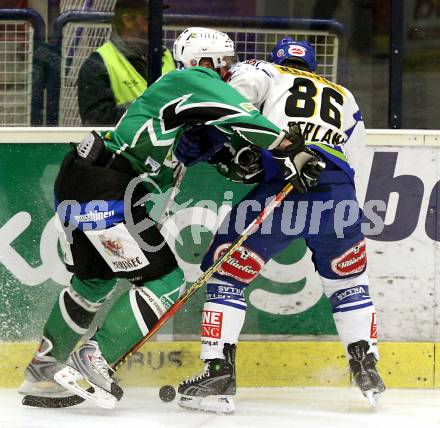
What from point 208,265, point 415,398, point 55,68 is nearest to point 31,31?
point 55,68

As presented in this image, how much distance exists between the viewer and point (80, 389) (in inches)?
190

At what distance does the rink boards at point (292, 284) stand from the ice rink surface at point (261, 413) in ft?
0.42

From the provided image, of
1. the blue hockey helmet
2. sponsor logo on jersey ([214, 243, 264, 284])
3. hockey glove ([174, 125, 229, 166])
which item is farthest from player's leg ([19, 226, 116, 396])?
the blue hockey helmet

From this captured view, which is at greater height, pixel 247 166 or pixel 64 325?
pixel 247 166

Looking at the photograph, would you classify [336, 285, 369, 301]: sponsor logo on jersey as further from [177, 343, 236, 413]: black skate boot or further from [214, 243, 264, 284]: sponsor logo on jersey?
[177, 343, 236, 413]: black skate boot

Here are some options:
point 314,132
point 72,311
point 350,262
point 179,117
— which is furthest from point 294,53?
point 72,311

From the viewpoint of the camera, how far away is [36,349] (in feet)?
18.1

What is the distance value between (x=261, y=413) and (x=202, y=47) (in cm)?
142

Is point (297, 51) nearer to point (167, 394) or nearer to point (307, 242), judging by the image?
point (307, 242)

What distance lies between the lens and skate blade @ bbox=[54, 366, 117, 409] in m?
4.82

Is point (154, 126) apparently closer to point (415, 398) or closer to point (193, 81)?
point (193, 81)

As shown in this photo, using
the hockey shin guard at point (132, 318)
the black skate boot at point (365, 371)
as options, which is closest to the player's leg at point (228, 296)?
the hockey shin guard at point (132, 318)

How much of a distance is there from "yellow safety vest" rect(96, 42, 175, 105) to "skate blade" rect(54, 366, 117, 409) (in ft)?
4.17

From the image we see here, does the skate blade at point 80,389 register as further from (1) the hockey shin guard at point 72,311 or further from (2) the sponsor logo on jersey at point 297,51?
(2) the sponsor logo on jersey at point 297,51
